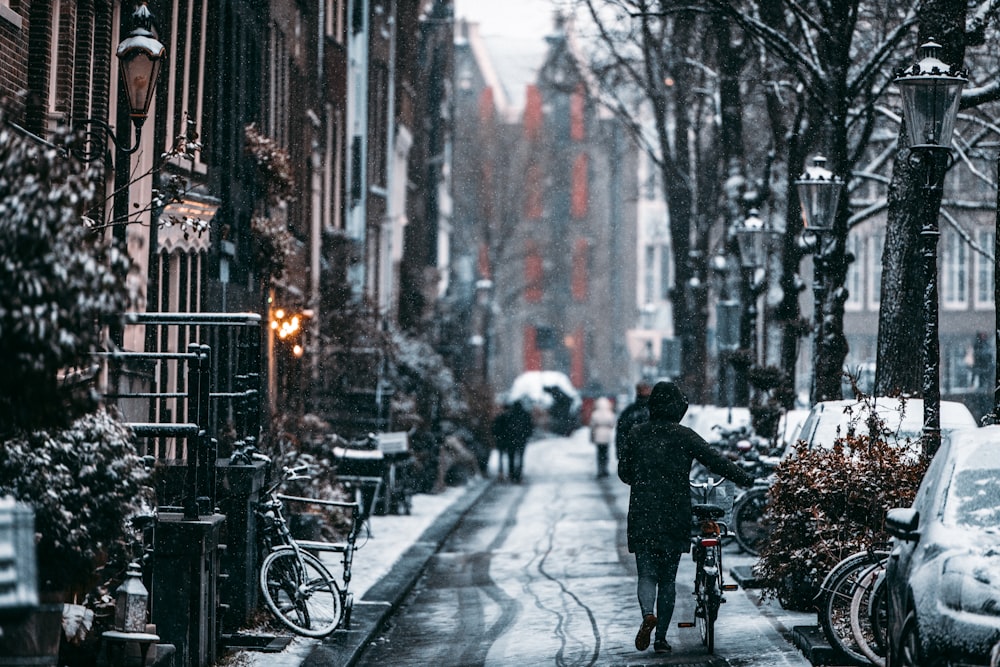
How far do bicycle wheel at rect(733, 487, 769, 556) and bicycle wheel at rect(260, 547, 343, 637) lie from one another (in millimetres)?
7172

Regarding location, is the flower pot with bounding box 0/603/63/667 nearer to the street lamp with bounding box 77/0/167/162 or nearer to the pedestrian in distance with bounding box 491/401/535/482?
the street lamp with bounding box 77/0/167/162

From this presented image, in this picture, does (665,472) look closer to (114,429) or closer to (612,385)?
(114,429)

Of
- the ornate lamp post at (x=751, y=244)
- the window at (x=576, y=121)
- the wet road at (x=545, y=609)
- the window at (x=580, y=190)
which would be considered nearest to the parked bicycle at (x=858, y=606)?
the wet road at (x=545, y=609)

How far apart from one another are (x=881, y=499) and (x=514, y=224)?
62.5 metres

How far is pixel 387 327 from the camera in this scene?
90.9ft

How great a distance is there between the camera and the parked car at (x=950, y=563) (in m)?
7.99

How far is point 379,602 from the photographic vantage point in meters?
15.2

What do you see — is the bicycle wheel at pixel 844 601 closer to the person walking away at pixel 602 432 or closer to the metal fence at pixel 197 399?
the metal fence at pixel 197 399

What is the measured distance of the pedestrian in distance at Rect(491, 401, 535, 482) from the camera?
114 feet

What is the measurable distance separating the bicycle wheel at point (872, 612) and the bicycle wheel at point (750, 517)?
8.02 m

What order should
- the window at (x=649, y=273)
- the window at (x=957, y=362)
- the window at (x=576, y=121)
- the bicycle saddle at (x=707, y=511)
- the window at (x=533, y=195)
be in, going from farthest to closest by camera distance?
1. the window at (x=576, y=121)
2. the window at (x=649, y=273)
3. the window at (x=533, y=195)
4. the window at (x=957, y=362)
5. the bicycle saddle at (x=707, y=511)

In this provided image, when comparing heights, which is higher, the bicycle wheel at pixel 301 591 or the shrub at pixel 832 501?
the shrub at pixel 832 501

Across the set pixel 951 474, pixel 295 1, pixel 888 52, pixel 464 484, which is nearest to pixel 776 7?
pixel 888 52

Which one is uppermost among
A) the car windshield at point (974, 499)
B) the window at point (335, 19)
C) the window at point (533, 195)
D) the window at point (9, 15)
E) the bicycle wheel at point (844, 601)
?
the window at point (533, 195)
